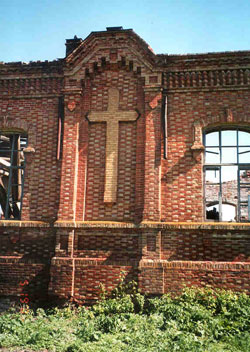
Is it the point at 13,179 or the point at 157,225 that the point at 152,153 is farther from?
the point at 13,179

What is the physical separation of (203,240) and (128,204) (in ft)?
6.70

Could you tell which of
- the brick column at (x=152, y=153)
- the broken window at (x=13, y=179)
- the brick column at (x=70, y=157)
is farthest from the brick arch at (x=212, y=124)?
the broken window at (x=13, y=179)

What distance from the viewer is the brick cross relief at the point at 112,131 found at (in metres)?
9.16

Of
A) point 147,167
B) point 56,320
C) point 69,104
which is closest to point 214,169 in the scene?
point 147,167

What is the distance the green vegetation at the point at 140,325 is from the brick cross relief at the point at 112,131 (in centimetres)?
239

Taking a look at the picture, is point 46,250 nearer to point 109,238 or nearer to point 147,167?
point 109,238

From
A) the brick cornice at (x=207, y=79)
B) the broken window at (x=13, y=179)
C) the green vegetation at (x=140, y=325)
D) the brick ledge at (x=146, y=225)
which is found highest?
the brick cornice at (x=207, y=79)

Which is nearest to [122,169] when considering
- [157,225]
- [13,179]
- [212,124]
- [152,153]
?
[152,153]

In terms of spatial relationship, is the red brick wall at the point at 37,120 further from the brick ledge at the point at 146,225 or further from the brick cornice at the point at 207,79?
the brick cornice at the point at 207,79

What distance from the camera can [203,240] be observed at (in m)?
8.65

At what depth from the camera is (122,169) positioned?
30.5 ft

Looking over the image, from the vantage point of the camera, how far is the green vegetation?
607cm

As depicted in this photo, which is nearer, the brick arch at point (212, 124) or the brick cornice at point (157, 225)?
the brick cornice at point (157, 225)

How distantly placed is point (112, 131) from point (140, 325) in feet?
15.9
